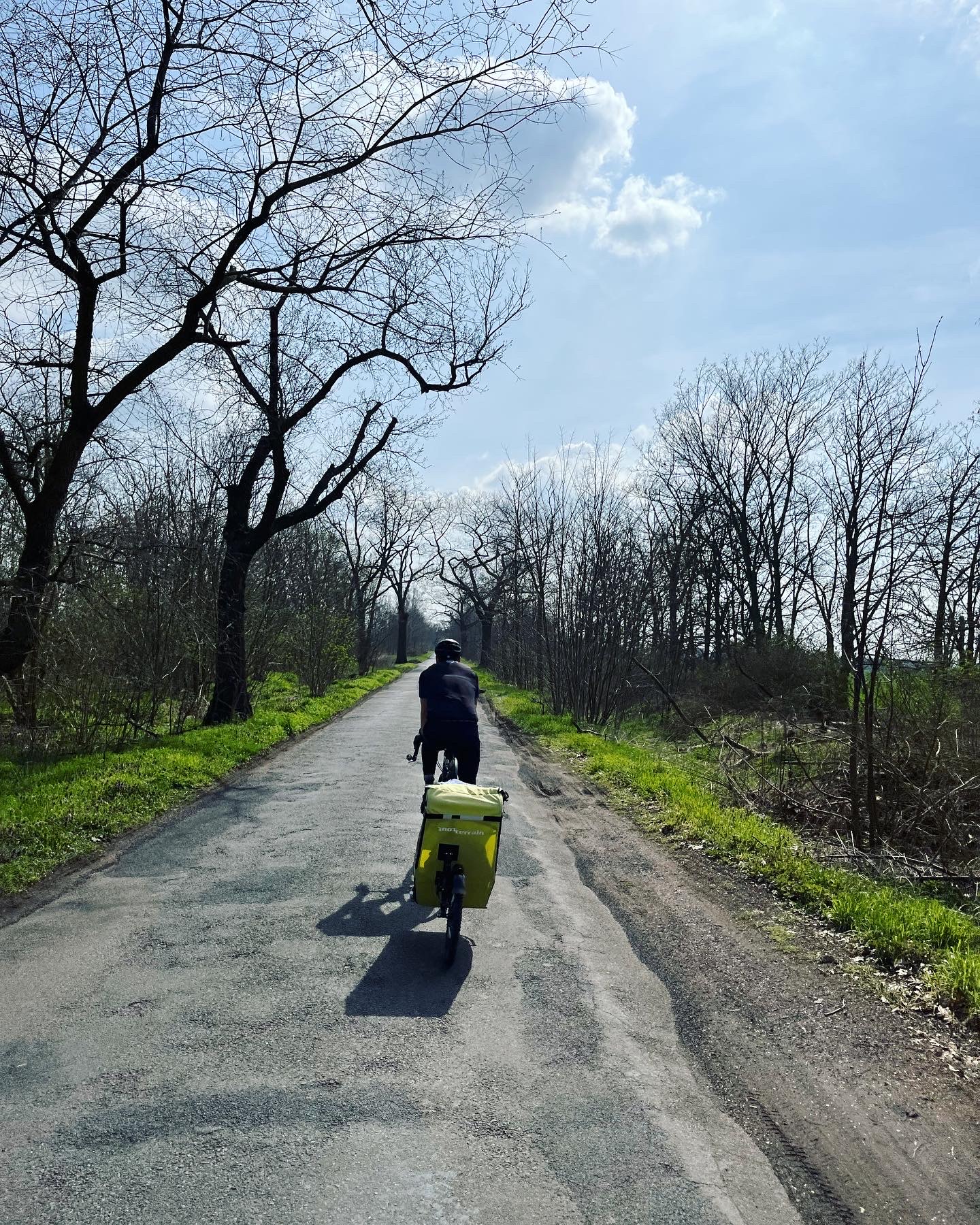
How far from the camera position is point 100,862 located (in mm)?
7906

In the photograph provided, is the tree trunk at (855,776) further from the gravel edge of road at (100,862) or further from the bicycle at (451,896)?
the gravel edge of road at (100,862)

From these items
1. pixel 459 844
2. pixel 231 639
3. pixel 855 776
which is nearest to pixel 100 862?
pixel 459 844

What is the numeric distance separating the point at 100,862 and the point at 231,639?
1081 centimetres

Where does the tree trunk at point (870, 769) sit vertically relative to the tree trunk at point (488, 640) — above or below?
below

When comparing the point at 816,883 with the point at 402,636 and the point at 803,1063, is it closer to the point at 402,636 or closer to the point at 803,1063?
the point at 803,1063

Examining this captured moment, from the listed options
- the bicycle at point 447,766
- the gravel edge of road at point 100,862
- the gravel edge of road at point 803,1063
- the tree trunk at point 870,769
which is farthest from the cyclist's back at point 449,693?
the tree trunk at point 870,769

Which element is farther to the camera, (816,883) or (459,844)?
(816,883)

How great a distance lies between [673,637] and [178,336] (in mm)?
20480

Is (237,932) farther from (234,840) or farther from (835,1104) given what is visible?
(835,1104)

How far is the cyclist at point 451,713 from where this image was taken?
24.5 ft

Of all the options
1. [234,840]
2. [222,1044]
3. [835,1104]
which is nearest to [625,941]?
[835,1104]

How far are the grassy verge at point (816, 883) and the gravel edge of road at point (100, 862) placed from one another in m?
5.18

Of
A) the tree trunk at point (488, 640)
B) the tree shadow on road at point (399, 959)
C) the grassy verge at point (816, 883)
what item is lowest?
the tree shadow on road at point (399, 959)

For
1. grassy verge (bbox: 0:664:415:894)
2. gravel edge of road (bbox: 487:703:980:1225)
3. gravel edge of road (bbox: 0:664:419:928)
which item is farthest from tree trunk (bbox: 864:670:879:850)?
grassy verge (bbox: 0:664:415:894)
